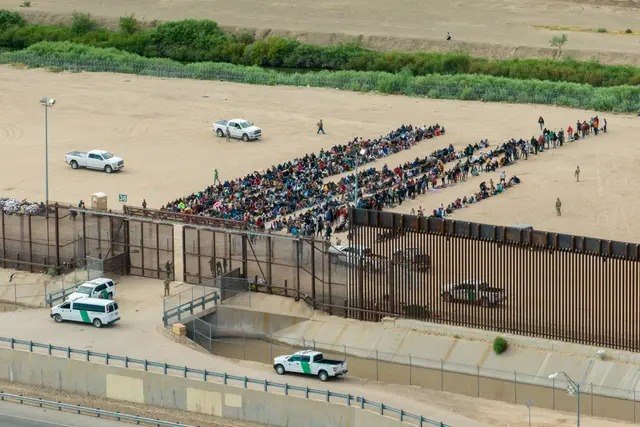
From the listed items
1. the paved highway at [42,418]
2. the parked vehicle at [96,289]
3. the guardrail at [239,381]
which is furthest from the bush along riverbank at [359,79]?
the paved highway at [42,418]

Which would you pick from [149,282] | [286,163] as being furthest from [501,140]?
[149,282]

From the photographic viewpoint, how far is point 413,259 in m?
73.0

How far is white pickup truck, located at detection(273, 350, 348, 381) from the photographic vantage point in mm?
65750

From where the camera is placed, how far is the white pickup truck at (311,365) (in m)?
65.8

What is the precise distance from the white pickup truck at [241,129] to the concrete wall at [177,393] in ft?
132

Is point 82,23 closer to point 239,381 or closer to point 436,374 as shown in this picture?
point 436,374

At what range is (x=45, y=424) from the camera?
62969 millimetres

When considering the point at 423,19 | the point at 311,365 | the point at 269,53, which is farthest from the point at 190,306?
the point at 423,19

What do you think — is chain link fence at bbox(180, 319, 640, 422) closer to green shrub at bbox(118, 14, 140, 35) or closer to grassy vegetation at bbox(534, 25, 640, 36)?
grassy vegetation at bbox(534, 25, 640, 36)

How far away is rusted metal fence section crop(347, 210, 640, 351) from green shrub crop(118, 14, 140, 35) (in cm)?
8056

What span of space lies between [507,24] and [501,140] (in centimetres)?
4084

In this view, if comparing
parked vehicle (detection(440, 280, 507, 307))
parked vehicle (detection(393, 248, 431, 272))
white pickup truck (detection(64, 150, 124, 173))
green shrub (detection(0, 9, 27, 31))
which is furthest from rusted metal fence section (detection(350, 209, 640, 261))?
green shrub (detection(0, 9, 27, 31))

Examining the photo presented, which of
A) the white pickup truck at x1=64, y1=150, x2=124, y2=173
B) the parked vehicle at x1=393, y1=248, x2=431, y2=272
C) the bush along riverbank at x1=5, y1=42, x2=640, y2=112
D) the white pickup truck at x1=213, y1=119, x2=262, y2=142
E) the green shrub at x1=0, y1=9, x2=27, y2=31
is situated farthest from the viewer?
the green shrub at x1=0, y1=9, x2=27, y2=31

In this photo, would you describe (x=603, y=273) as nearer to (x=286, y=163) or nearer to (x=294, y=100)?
(x=286, y=163)
